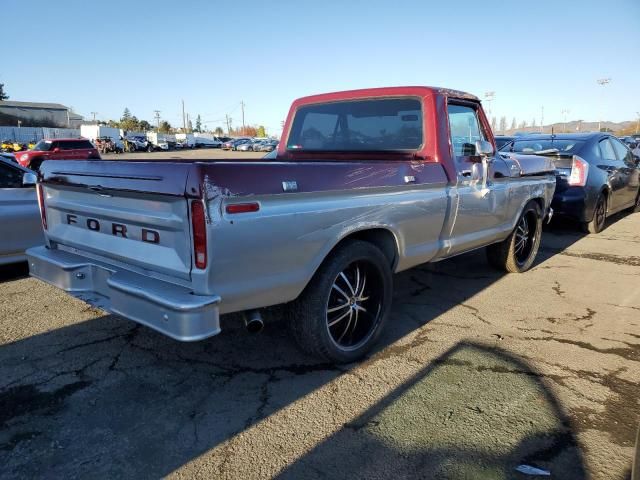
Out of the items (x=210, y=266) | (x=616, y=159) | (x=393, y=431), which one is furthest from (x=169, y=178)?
(x=616, y=159)

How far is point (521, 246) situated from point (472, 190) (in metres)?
1.97

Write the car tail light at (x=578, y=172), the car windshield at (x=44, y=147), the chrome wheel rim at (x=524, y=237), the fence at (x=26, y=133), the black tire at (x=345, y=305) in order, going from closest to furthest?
the black tire at (x=345, y=305)
the chrome wheel rim at (x=524, y=237)
the car tail light at (x=578, y=172)
the car windshield at (x=44, y=147)
the fence at (x=26, y=133)

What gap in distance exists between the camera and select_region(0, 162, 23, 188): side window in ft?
17.2

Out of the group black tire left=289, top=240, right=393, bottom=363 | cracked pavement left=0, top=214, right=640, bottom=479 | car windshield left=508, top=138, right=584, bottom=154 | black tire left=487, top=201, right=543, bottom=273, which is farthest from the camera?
car windshield left=508, top=138, right=584, bottom=154

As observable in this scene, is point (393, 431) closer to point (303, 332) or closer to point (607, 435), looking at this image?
point (303, 332)

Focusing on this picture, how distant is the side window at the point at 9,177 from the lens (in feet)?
17.2

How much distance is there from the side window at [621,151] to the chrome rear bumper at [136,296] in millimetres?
9179

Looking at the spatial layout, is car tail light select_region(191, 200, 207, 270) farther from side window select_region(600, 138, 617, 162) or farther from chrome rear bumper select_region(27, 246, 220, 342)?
side window select_region(600, 138, 617, 162)

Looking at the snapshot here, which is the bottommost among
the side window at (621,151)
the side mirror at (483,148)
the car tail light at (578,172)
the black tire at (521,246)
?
the black tire at (521,246)

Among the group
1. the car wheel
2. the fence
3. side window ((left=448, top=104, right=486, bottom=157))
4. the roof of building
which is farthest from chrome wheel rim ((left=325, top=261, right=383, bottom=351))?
the roof of building

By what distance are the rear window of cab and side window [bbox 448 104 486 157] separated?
36 cm

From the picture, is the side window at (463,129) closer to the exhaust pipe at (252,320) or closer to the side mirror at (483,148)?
the side mirror at (483,148)

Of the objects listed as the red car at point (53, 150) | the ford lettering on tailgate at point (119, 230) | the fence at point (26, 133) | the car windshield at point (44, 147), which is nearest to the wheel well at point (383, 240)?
the ford lettering on tailgate at point (119, 230)

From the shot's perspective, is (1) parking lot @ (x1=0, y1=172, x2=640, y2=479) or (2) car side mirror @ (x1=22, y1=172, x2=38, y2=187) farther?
(2) car side mirror @ (x1=22, y1=172, x2=38, y2=187)
